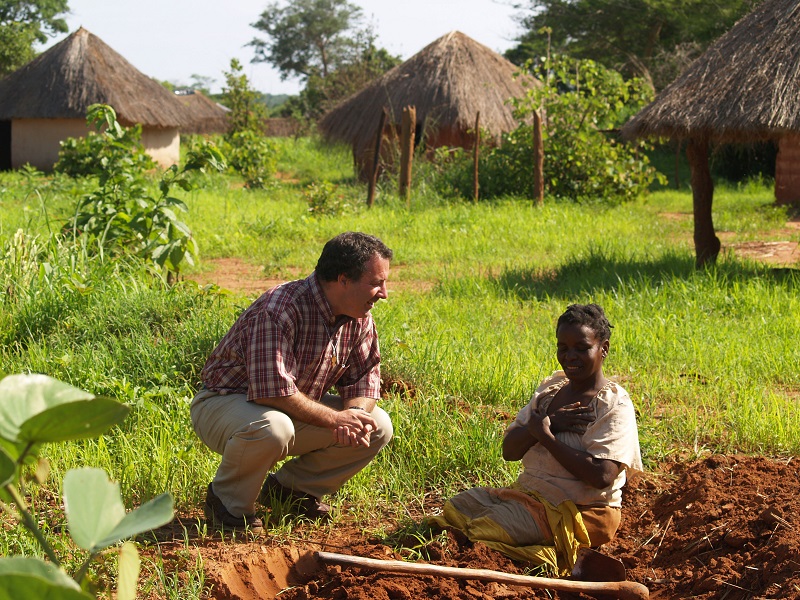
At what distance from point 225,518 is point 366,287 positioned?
996 mm

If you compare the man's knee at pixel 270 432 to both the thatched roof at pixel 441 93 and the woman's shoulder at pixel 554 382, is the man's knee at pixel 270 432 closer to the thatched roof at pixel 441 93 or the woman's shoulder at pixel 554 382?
the woman's shoulder at pixel 554 382

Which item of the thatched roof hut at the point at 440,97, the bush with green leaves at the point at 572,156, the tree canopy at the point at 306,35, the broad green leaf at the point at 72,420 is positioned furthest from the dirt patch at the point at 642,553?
the tree canopy at the point at 306,35

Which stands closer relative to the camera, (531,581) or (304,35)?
(531,581)

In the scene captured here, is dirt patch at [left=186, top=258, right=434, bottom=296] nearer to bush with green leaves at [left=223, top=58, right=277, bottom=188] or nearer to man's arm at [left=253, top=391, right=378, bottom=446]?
man's arm at [left=253, top=391, right=378, bottom=446]

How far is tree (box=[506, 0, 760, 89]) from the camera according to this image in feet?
73.5

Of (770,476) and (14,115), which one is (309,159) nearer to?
(14,115)

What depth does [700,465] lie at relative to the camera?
3.83 m

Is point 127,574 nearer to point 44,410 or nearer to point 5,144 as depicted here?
point 44,410

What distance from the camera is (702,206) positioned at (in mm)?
8336

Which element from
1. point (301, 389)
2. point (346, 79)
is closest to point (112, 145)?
point (301, 389)

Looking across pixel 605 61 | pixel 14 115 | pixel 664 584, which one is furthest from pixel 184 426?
→ pixel 605 61

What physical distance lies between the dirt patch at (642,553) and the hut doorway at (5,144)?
69.9 feet

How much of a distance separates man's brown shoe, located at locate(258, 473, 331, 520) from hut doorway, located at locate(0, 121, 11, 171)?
68.8ft

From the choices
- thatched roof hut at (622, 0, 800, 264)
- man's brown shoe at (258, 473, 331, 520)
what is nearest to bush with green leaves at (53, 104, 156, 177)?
man's brown shoe at (258, 473, 331, 520)
